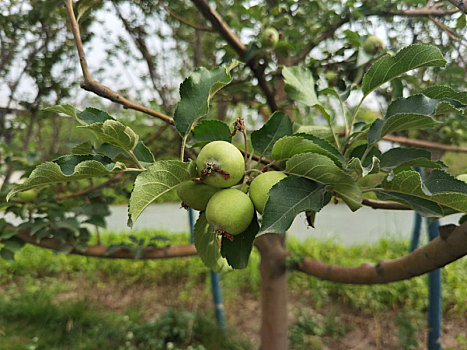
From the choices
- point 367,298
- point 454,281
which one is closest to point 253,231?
point 367,298

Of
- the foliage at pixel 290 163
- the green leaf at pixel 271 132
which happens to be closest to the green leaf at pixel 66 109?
the foliage at pixel 290 163

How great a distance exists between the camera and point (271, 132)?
0.50 m

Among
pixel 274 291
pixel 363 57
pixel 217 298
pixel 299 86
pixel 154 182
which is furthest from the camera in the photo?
pixel 217 298

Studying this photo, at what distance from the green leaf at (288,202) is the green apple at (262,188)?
0.9 inches

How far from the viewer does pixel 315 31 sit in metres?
1.20

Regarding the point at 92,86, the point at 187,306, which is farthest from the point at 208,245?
the point at 187,306

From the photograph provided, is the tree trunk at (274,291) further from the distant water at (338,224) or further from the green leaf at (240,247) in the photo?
the distant water at (338,224)

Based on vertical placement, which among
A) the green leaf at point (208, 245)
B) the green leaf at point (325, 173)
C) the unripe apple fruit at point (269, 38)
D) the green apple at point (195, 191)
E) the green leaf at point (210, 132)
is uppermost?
the unripe apple fruit at point (269, 38)

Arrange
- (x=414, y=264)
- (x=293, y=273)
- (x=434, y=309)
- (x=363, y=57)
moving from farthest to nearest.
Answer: (x=293, y=273) < (x=434, y=309) < (x=363, y=57) < (x=414, y=264)

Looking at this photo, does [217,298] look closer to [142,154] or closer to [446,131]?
[446,131]

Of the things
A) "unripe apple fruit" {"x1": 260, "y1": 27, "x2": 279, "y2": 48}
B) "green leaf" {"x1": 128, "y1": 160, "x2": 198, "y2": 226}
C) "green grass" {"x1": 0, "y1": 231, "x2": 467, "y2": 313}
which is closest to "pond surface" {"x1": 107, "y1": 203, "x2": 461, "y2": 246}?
"green grass" {"x1": 0, "y1": 231, "x2": 467, "y2": 313}

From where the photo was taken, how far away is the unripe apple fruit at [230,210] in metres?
0.39

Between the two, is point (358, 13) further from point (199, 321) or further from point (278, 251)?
point (199, 321)

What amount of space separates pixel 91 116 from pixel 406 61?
16.7 inches
